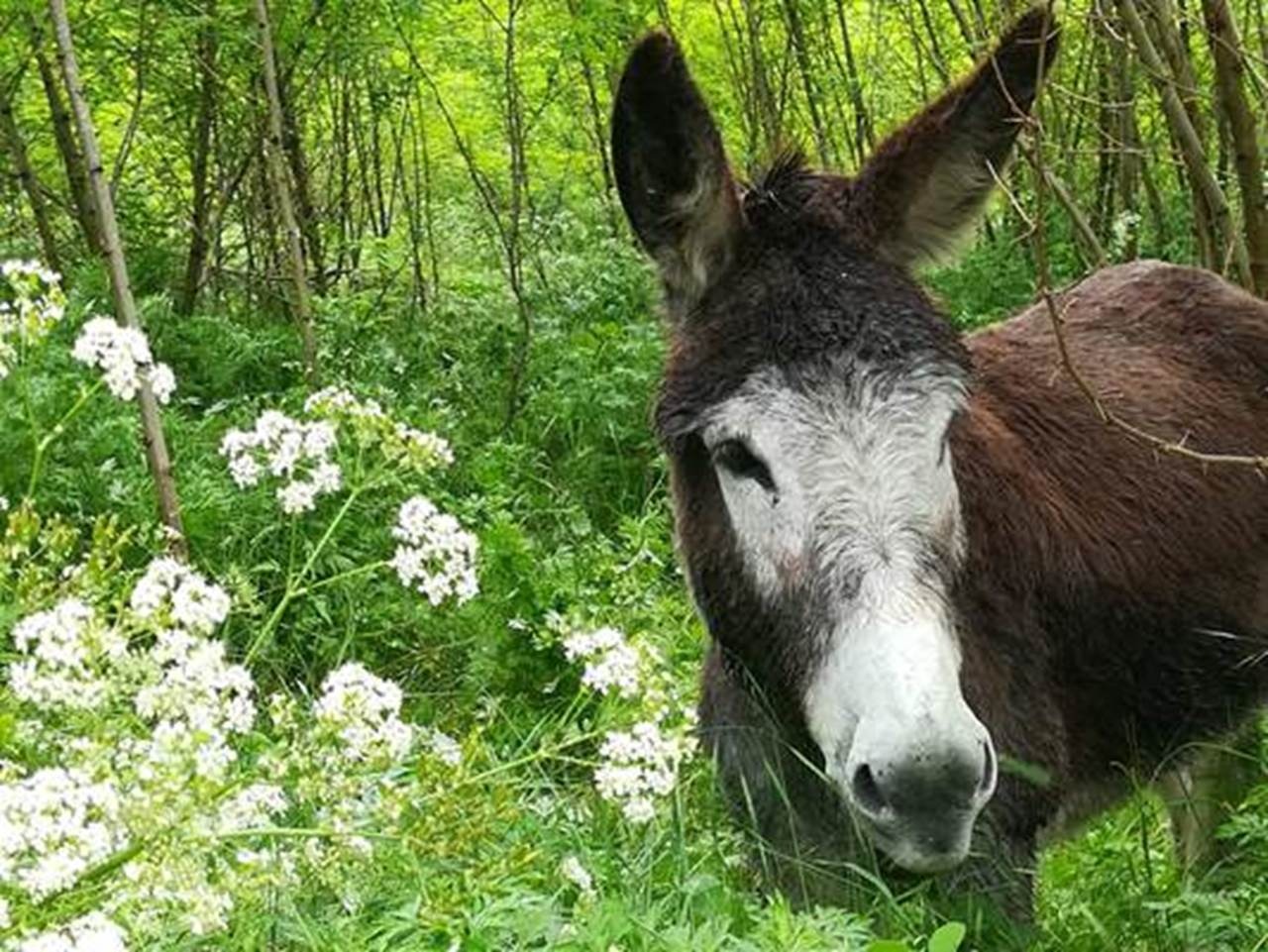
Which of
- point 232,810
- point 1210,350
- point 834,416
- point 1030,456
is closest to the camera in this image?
point 232,810

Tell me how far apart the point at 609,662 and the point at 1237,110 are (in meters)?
3.11

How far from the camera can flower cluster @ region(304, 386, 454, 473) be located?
9.73ft

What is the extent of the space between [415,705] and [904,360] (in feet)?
9.30

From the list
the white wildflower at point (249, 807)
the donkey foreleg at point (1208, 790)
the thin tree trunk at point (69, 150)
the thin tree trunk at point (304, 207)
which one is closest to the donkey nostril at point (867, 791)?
the white wildflower at point (249, 807)

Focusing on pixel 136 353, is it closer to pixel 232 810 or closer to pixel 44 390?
pixel 232 810

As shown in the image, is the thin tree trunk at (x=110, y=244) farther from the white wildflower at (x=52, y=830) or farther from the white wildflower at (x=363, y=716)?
the white wildflower at (x=52, y=830)

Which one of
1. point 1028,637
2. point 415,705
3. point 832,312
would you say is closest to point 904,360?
point 832,312

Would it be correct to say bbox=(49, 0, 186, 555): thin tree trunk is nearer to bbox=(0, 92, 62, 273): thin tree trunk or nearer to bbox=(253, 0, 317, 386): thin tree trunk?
bbox=(253, 0, 317, 386): thin tree trunk

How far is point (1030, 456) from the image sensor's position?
4.27 m

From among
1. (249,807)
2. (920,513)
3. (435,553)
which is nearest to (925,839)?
(920,513)

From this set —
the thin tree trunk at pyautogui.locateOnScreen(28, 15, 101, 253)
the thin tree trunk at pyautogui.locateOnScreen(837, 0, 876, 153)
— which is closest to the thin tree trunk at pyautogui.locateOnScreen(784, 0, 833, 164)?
the thin tree trunk at pyautogui.locateOnScreen(837, 0, 876, 153)

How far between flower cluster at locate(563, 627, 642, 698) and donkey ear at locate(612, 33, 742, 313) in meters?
1.16

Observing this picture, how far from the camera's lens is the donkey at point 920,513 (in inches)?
127

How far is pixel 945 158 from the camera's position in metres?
3.86
